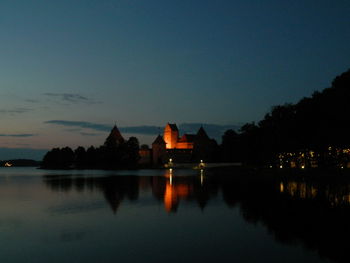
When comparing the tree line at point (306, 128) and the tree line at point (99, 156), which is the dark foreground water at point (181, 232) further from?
the tree line at point (99, 156)

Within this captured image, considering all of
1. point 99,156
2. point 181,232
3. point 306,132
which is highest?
point 306,132

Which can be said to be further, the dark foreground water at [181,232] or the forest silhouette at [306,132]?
the forest silhouette at [306,132]

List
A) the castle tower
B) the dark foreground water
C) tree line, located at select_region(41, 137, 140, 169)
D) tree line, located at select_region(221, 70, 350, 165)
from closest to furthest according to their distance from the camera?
the dark foreground water < tree line, located at select_region(221, 70, 350, 165) < tree line, located at select_region(41, 137, 140, 169) < the castle tower

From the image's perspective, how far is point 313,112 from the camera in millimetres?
57156

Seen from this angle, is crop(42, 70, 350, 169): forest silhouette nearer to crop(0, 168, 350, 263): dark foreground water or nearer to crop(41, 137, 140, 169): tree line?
crop(0, 168, 350, 263): dark foreground water

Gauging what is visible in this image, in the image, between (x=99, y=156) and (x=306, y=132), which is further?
(x=99, y=156)

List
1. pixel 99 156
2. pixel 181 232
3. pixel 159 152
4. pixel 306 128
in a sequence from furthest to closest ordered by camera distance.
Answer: pixel 159 152
pixel 99 156
pixel 306 128
pixel 181 232

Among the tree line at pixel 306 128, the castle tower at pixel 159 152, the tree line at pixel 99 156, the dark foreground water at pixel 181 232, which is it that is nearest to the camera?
the dark foreground water at pixel 181 232

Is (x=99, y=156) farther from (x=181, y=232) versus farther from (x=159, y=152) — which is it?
(x=181, y=232)

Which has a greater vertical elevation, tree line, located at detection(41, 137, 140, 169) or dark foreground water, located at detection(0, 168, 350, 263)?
tree line, located at detection(41, 137, 140, 169)

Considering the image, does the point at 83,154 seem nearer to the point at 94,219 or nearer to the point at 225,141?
the point at 225,141

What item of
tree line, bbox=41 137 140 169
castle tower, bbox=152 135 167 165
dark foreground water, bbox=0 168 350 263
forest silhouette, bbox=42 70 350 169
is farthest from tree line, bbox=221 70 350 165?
castle tower, bbox=152 135 167 165

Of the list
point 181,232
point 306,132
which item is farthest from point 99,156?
point 181,232

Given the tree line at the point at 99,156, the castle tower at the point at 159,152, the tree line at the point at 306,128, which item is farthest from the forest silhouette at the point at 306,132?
the castle tower at the point at 159,152
